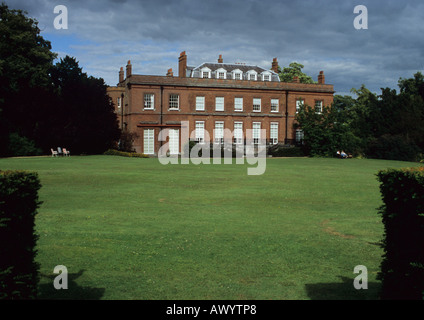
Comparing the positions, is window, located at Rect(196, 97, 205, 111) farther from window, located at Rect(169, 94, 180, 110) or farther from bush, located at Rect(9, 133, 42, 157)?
bush, located at Rect(9, 133, 42, 157)

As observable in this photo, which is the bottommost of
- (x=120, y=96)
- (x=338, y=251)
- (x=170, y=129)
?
(x=338, y=251)

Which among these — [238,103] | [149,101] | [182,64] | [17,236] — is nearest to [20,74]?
[149,101]

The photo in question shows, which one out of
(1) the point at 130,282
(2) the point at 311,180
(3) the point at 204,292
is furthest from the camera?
(2) the point at 311,180

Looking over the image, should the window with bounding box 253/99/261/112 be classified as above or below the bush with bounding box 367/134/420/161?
above

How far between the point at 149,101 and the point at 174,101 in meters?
2.99

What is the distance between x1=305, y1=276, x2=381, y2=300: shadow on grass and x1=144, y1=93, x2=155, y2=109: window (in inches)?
1826

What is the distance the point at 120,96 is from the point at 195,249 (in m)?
51.3

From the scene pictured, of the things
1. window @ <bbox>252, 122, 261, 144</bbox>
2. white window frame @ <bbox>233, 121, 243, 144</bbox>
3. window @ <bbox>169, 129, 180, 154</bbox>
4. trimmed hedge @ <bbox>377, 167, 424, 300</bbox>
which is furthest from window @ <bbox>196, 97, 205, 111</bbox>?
trimmed hedge @ <bbox>377, 167, 424, 300</bbox>

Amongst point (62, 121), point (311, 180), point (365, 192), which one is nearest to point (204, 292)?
point (365, 192)

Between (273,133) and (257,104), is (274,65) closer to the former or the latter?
(257,104)

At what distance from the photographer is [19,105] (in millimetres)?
40375

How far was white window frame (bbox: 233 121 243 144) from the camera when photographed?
180 feet

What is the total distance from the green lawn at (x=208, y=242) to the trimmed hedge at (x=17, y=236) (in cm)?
152
